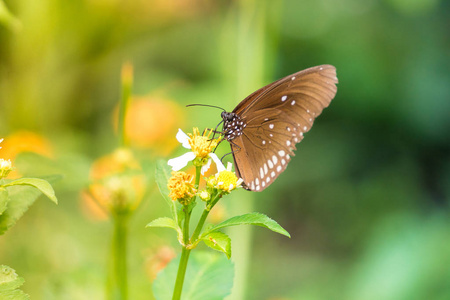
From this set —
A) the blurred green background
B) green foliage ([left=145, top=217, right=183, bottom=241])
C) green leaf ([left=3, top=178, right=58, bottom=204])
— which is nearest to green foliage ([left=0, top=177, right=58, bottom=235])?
green leaf ([left=3, top=178, right=58, bottom=204])

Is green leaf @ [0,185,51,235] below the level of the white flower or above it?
below

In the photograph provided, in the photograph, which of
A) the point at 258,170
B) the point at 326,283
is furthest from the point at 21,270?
the point at 326,283

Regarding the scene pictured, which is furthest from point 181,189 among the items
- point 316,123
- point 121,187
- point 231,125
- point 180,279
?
point 316,123

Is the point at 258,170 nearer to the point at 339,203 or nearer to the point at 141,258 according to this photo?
the point at 141,258

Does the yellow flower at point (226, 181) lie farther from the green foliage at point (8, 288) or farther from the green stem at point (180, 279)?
the green foliage at point (8, 288)

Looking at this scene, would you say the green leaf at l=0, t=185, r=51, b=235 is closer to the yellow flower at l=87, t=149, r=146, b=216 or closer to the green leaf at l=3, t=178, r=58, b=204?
the green leaf at l=3, t=178, r=58, b=204

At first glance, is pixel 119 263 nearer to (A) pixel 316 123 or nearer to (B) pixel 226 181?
(B) pixel 226 181

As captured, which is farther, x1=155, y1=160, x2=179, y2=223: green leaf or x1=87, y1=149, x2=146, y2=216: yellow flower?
x1=87, y1=149, x2=146, y2=216: yellow flower
